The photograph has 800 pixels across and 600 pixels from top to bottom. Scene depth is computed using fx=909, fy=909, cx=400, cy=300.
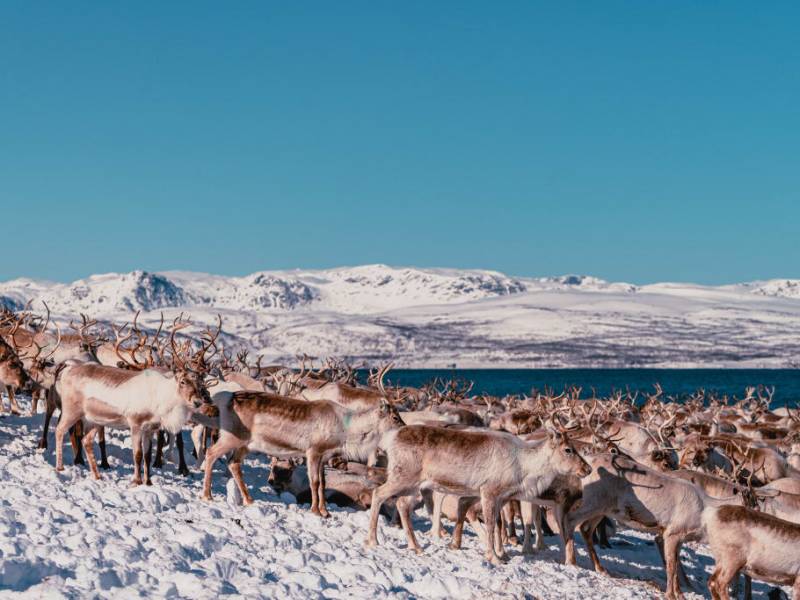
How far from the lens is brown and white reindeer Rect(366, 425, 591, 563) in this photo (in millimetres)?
10172

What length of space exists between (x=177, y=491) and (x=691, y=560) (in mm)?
7078

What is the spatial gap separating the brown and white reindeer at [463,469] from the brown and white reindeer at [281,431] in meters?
1.19

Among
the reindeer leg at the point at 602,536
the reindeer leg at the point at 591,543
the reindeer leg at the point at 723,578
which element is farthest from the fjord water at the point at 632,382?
the reindeer leg at the point at 723,578

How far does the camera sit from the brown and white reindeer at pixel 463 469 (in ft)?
33.4

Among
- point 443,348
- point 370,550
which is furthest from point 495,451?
point 443,348

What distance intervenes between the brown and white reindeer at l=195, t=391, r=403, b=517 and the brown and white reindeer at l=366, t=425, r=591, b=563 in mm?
1191

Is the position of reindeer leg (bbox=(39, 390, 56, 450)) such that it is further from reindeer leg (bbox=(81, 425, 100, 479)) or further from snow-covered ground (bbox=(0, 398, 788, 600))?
reindeer leg (bbox=(81, 425, 100, 479))

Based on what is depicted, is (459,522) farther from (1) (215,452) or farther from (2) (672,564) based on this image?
(1) (215,452)

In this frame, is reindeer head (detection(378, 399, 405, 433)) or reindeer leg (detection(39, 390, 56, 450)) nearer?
reindeer head (detection(378, 399, 405, 433))

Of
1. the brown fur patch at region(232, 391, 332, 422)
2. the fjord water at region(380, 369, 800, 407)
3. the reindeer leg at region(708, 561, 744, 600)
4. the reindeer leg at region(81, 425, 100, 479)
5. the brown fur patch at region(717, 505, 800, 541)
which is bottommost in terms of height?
the fjord water at region(380, 369, 800, 407)

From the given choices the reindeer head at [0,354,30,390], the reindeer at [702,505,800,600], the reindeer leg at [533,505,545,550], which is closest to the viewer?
the reindeer at [702,505,800,600]

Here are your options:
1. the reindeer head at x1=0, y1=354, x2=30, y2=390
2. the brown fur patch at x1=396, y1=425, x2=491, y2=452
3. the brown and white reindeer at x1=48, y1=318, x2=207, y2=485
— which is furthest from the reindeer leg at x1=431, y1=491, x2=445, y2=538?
the reindeer head at x1=0, y1=354, x2=30, y2=390

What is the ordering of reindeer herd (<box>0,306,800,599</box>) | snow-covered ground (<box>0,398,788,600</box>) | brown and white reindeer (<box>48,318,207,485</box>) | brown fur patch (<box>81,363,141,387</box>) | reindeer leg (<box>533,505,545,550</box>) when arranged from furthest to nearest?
brown fur patch (<box>81,363,141,387</box>), reindeer leg (<box>533,505,545,550</box>), brown and white reindeer (<box>48,318,207,485</box>), reindeer herd (<box>0,306,800,599</box>), snow-covered ground (<box>0,398,788,600</box>)

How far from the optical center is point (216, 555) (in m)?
8.35
